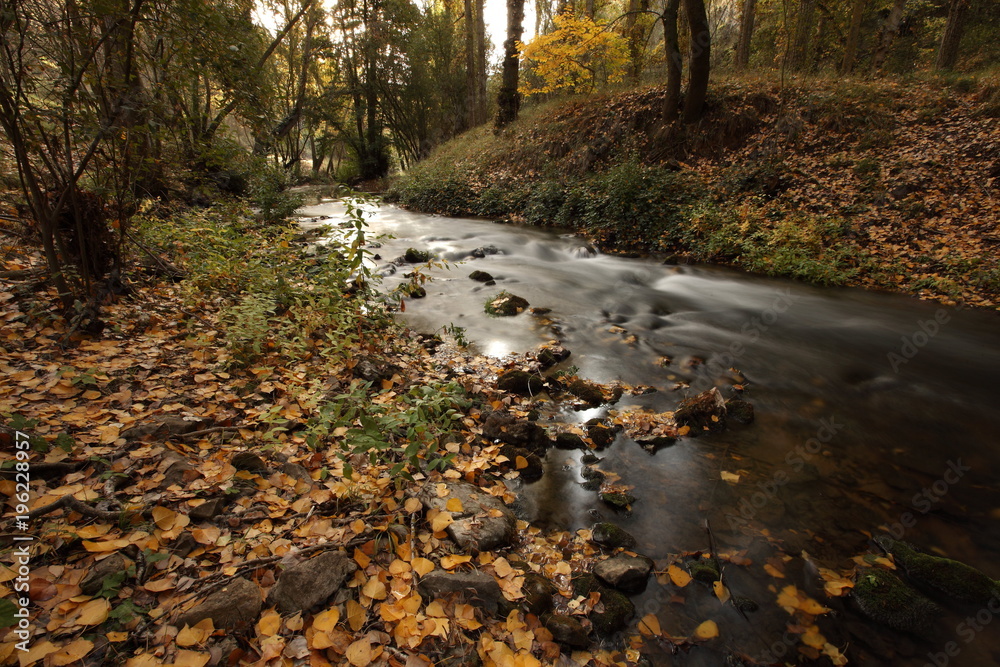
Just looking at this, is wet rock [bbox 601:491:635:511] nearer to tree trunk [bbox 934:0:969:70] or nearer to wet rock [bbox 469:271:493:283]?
wet rock [bbox 469:271:493:283]

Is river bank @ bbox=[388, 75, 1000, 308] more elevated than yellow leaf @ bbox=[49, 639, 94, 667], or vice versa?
river bank @ bbox=[388, 75, 1000, 308]

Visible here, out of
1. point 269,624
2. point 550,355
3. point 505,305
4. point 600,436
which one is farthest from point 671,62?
point 269,624

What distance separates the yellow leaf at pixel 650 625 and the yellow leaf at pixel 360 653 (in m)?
1.57

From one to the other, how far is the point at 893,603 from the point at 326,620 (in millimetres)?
3339

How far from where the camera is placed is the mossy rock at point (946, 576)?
111 inches

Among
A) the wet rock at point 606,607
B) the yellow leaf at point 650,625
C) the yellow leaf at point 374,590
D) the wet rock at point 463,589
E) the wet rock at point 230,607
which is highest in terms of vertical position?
the wet rock at point 230,607

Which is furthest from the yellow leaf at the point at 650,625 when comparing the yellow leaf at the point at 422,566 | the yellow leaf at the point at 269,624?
the yellow leaf at the point at 269,624

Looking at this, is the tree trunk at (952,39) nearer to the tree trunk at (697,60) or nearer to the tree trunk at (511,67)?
the tree trunk at (697,60)

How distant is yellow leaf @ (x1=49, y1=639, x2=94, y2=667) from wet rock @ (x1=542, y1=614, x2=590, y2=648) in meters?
2.08

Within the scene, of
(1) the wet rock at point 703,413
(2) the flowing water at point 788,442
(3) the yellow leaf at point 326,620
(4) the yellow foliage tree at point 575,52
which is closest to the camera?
(3) the yellow leaf at point 326,620

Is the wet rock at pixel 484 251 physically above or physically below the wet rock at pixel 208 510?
above

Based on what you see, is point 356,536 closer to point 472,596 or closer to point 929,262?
point 472,596

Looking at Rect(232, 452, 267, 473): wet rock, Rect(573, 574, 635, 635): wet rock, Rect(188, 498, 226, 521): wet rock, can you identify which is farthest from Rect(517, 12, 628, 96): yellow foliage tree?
Rect(188, 498, 226, 521): wet rock

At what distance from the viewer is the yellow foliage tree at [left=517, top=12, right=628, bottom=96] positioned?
15.7m
